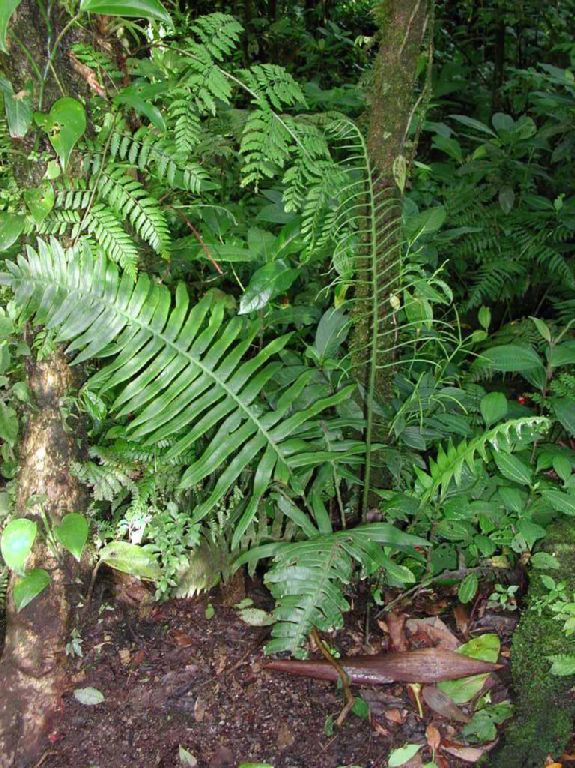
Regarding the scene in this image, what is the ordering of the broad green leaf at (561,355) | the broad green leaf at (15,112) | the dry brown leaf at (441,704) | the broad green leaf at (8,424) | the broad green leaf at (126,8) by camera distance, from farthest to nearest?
1. the broad green leaf at (561,355)
2. the broad green leaf at (8,424)
3. the dry brown leaf at (441,704)
4. the broad green leaf at (15,112)
5. the broad green leaf at (126,8)

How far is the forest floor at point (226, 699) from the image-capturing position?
1.87 meters

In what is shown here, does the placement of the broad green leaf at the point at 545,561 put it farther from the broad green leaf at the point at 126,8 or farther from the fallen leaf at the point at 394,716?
the broad green leaf at the point at 126,8

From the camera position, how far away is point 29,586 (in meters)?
1.91

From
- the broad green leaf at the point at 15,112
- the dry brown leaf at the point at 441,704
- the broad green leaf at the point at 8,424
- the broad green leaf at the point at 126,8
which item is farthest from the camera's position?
the broad green leaf at the point at 8,424

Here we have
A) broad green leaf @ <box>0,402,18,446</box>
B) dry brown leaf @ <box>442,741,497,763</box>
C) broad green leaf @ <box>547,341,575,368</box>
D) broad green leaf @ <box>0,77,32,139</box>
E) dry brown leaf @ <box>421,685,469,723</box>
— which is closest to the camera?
broad green leaf @ <box>0,77,32,139</box>

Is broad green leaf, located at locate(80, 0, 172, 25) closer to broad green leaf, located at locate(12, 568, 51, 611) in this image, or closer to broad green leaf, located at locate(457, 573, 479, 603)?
broad green leaf, located at locate(12, 568, 51, 611)

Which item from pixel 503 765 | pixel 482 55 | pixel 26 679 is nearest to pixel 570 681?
pixel 503 765

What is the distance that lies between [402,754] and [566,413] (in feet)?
3.42

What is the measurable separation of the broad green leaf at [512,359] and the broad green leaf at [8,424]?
1.37 m

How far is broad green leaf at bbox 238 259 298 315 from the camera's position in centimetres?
210

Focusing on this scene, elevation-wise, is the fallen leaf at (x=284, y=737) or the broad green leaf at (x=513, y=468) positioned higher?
the broad green leaf at (x=513, y=468)

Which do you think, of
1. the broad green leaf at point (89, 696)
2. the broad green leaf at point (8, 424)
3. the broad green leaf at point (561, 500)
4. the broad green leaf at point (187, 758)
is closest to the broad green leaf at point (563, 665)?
the broad green leaf at point (561, 500)

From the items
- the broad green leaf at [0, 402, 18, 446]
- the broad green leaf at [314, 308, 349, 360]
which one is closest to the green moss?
the broad green leaf at [314, 308, 349, 360]

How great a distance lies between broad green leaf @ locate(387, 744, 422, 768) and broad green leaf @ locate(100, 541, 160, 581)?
2.62 feet
